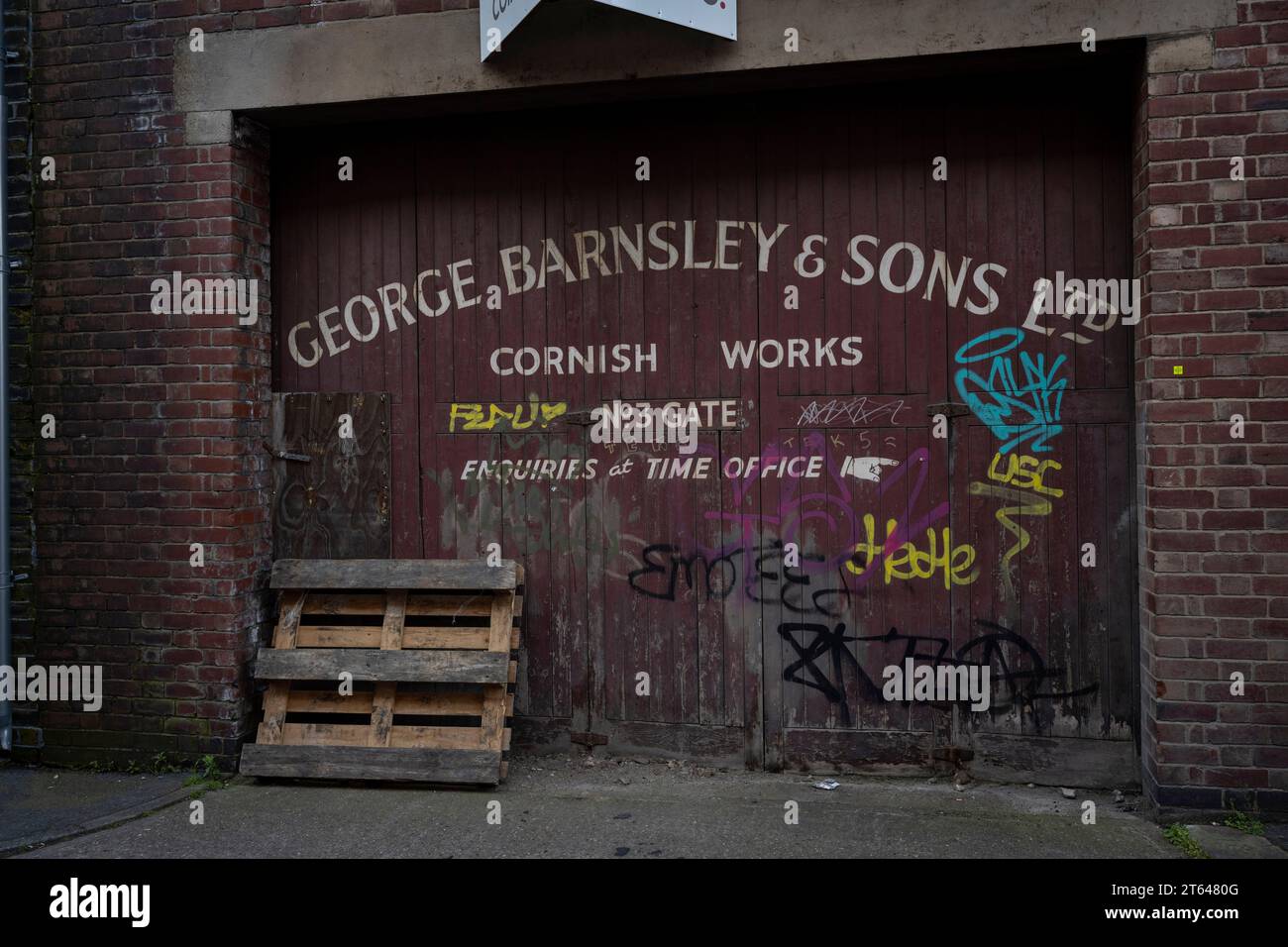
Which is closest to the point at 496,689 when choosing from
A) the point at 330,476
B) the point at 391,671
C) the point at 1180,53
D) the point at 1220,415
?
the point at 391,671

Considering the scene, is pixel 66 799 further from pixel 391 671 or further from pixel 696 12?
pixel 696 12

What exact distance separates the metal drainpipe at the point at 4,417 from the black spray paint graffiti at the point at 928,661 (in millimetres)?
3836

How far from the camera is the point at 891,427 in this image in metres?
4.69

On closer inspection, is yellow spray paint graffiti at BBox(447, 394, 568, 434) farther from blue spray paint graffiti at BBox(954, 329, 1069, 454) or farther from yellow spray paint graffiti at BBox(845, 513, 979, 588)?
blue spray paint graffiti at BBox(954, 329, 1069, 454)

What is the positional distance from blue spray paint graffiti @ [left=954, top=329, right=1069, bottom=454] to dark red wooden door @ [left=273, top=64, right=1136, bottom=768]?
0.03ft

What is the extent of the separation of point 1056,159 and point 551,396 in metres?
2.58

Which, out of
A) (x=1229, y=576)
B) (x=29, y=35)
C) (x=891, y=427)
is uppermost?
(x=29, y=35)

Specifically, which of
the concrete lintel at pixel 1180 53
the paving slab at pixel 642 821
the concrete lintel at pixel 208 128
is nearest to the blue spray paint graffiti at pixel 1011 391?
the concrete lintel at pixel 1180 53

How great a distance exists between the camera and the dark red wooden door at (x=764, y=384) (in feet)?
15.0

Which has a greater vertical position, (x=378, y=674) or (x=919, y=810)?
(x=378, y=674)

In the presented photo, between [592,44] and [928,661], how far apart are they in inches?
126

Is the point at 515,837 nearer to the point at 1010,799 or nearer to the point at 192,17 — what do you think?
the point at 1010,799

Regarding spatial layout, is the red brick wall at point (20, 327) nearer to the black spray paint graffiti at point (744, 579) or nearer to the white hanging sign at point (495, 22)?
the white hanging sign at point (495, 22)

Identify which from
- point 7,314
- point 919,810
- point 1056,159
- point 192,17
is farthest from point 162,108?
point 919,810
